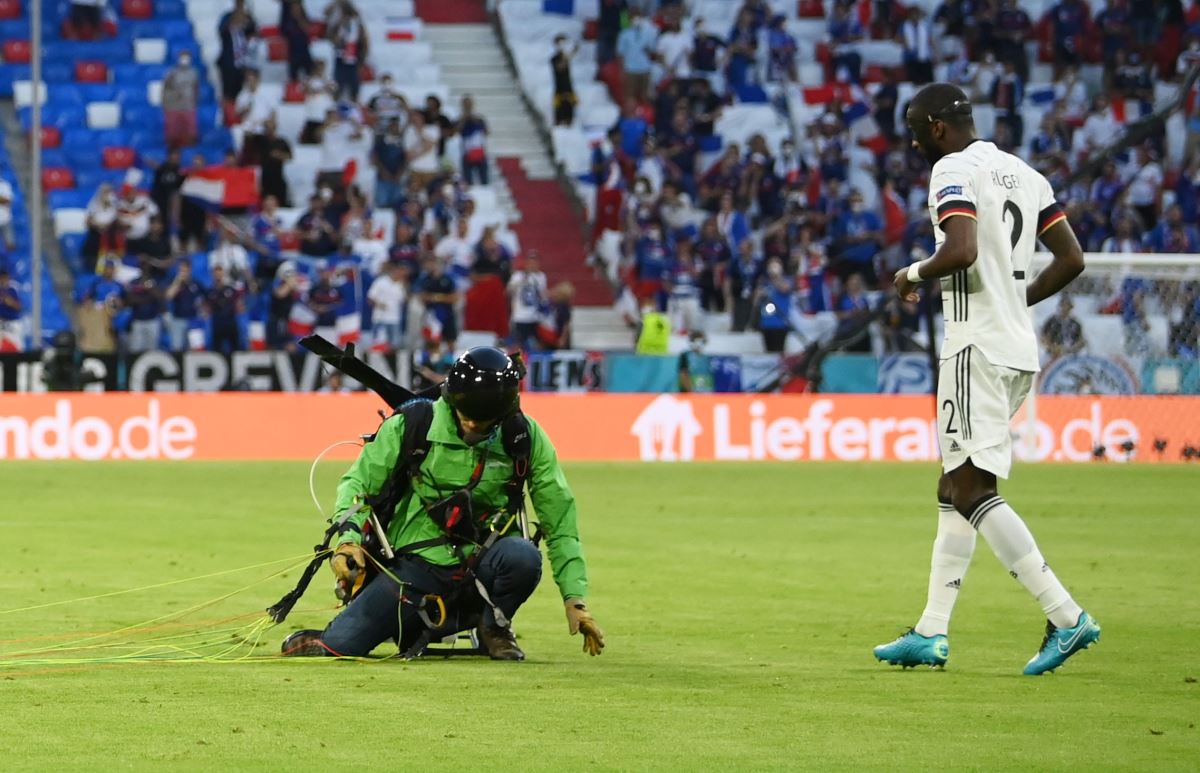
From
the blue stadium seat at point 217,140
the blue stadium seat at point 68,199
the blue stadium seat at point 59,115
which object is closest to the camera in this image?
the blue stadium seat at point 68,199

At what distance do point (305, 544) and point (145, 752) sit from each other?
877cm

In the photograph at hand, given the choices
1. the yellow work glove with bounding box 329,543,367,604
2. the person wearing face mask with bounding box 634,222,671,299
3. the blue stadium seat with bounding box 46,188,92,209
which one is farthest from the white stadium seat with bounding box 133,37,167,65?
the yellow work glove with bounding box 329,543,367,604

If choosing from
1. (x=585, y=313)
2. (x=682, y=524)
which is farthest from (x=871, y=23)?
(x=682, y=524)

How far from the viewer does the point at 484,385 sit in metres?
8.65

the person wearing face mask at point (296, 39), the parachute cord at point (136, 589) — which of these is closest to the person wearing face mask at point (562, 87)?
the person wearing face mask at point (296, 39)

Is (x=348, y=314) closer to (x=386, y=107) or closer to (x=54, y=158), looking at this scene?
(x=386, y=107)

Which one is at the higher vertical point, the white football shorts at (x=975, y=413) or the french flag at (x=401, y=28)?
the french flag at (x=401, y=28)

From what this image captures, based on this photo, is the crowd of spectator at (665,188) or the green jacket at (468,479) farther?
the crowd of spectator at (665,188)

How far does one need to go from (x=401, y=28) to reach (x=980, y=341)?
29.1 m

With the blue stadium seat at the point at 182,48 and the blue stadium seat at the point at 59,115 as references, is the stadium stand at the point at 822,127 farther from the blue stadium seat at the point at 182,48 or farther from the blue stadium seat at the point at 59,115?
the blue stadium seat at the point at 59,115

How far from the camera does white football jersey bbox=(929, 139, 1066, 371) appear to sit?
863cm

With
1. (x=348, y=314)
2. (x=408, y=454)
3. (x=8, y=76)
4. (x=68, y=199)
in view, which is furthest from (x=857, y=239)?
(x=408, y=454)

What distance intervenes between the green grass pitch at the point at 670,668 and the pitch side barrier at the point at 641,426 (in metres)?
6.80

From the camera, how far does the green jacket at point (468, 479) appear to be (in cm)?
887
